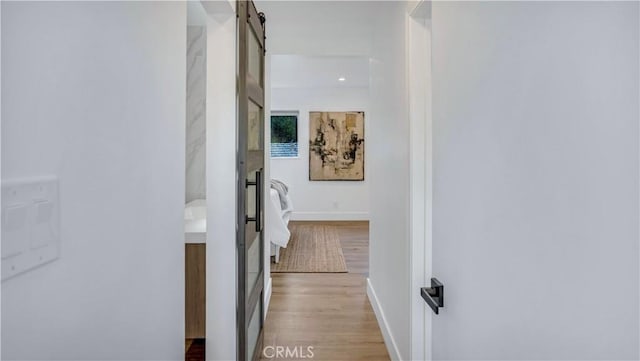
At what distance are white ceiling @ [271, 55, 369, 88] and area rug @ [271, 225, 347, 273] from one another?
8.07 ft

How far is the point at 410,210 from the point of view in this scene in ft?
6.40

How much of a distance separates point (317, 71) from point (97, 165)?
17.6 ft

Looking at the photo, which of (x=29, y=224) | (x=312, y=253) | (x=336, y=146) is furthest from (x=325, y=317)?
(x=336, y=146)

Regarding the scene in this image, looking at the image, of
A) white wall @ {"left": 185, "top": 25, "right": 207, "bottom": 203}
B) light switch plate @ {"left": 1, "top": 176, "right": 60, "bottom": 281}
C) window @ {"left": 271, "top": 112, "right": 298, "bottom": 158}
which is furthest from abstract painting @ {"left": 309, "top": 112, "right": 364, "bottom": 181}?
light switch plate @ {"left": 1, "top": 176, "right": 60, "bottom": 281}

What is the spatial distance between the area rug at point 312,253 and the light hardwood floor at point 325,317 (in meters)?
0.17

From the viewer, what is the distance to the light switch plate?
506 millimetres

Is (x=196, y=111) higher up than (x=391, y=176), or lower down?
higher up

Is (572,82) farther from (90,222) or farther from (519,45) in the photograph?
(90,222)

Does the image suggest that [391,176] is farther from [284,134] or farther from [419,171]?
[284,134]

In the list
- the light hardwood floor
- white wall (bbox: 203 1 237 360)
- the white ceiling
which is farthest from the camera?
the white ceiling

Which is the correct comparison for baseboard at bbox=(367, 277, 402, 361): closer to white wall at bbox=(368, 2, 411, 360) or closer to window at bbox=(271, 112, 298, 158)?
white wall at bbox=(368, 2, 411, 360)

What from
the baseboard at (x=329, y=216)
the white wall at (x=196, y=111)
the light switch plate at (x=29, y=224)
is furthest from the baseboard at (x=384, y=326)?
the baseboard at (x=329, y=216)

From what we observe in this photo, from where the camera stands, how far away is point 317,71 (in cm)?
577

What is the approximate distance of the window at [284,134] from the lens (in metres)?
7.39
